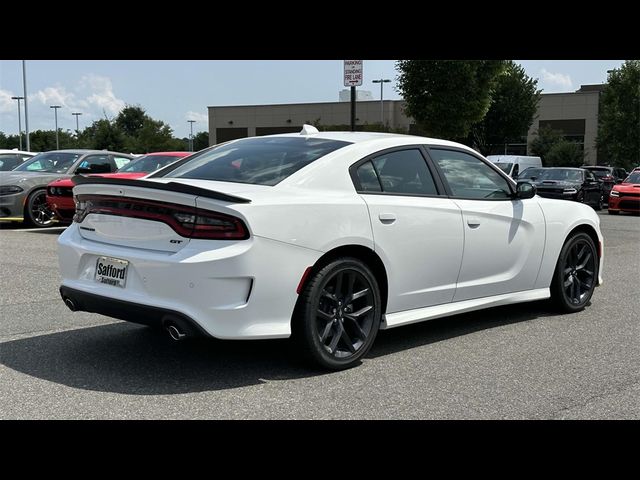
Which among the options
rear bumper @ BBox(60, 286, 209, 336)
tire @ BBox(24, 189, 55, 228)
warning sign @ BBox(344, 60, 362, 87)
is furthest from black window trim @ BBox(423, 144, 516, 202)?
tire @ BBox(24, 189, 55, 228)

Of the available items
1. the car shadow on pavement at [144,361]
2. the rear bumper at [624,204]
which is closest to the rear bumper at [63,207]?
the car shadow on pavement at [144,361]

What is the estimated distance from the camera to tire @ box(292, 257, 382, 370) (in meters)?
4.50

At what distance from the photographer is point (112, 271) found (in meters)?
4.51

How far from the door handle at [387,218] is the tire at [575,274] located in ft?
7.60

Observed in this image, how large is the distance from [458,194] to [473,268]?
0.59 metres

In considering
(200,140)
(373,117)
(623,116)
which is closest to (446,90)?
(623,116)

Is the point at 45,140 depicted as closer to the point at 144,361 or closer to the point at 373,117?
the point at 373,117

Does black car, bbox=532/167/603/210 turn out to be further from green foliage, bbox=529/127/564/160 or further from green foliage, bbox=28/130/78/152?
green foliage, bbox=28/130/78/152

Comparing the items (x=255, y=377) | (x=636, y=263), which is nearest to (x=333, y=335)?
(x=255, y=377)

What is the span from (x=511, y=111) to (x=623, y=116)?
8055mm

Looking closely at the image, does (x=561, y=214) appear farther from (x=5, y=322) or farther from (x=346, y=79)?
(x=346, y=79)

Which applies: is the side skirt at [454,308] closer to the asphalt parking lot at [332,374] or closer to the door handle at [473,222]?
the asphalt parking lot at [332,374]

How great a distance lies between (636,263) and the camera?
10320 mm
